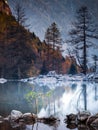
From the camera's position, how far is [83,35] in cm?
1819

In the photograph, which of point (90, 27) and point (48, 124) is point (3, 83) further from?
point (48, 124)

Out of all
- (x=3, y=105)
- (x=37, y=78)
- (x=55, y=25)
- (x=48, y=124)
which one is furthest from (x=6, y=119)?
(x=55, y=25)

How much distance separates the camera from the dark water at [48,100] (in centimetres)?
1190

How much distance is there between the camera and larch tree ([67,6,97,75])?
1809 cm

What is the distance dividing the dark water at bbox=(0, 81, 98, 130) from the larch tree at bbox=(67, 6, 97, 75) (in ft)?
4.57

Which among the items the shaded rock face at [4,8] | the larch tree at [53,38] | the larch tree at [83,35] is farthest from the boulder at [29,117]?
the shaded rock face at [4,8]

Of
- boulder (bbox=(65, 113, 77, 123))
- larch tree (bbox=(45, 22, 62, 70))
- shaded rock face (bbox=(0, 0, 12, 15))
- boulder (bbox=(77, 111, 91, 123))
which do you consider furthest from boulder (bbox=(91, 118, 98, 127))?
shaded rock face (bbox=(0, 0, 12, 15))

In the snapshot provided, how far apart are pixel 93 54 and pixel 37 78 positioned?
2775mm

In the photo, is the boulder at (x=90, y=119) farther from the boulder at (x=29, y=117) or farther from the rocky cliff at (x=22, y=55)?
the rocky cliff at (x=22, y=55)

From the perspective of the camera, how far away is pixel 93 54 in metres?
18.0

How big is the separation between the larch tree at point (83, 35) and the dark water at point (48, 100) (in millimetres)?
1393

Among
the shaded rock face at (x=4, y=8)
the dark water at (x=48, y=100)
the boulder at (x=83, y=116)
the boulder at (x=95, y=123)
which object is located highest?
the shaded rock face at (x=4, y=8)

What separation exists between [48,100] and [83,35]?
5.06m

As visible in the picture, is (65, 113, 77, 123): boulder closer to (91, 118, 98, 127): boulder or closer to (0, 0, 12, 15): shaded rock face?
(91, 118, 98, 127): boulder
